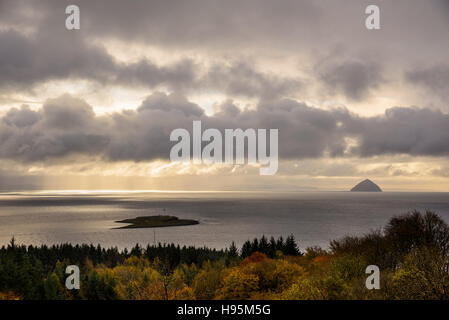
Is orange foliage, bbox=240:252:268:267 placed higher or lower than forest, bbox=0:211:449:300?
lower

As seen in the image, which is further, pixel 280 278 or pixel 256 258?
pixel 256 258

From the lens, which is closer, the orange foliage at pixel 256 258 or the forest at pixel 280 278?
the forest at pixel 280 278

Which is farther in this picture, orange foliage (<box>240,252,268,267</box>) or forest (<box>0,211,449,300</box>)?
orange foliage (<box>240,252,268,267</box>)

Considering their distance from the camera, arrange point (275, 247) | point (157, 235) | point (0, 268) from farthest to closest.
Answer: point (157, 235) → point (275, 247) → point (0, 268)

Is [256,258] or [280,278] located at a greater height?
[280,278]

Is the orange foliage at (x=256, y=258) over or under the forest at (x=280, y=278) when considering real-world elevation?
under

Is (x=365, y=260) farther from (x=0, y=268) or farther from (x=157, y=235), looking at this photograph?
(x=157, y=235)

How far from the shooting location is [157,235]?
169 metres
